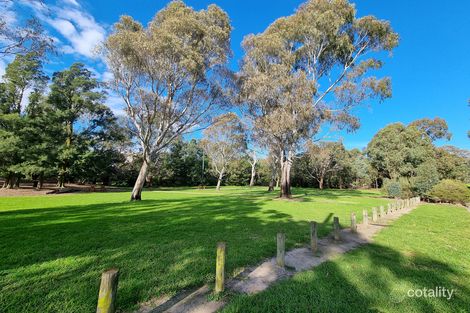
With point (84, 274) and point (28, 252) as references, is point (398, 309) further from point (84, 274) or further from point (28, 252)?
point (28, 252)

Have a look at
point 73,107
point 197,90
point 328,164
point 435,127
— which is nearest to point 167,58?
point 197,90

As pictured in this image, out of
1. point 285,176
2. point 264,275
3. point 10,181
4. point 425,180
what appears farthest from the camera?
point 10,181

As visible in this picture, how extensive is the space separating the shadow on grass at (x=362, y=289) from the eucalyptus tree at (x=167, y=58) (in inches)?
543

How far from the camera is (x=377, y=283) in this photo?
412 cm

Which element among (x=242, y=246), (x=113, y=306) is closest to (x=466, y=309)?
(x=242, y=246)

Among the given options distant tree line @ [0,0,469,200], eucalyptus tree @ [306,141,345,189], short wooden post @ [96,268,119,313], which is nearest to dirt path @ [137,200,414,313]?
short wooden post @ [96,268,119,313]

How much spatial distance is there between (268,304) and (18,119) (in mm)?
30181

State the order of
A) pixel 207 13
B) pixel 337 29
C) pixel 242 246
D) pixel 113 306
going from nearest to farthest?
pixel 113 306 < pixel 242 246 < pixel 207 13 < pixel 337 29

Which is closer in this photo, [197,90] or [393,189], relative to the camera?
[197,90]

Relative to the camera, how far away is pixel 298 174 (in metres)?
53.9

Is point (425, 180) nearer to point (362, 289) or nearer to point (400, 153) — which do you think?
point (400, 153)

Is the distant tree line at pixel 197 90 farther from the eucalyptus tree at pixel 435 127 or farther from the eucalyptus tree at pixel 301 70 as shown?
the eucalyptus tree at pixel 435 127

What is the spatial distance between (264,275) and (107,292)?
2857 mm

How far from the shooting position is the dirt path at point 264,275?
3199mm
